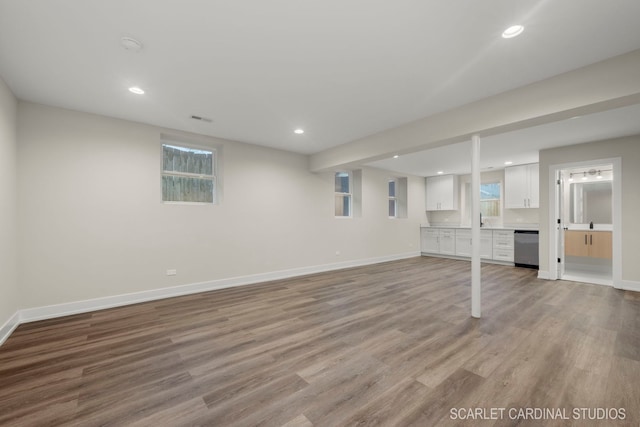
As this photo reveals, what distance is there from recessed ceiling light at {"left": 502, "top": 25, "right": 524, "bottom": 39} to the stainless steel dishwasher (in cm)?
604

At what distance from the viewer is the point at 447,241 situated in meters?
8.08

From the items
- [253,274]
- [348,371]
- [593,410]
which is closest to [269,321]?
[348,371]

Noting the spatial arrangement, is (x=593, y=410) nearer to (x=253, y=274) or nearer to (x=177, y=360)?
(x=177, y=360)

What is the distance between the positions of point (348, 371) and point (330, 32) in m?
2.75

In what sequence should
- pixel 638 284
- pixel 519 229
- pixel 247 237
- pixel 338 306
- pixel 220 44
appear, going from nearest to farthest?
pixel 220 44
pixel 338 306
pixel 638 284
pixel 247 237
pixel 519 229

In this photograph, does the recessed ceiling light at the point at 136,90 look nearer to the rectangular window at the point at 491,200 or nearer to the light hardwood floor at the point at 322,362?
the light hardwood floor at the point at 322,362

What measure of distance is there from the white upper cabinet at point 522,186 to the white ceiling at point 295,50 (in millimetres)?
4903

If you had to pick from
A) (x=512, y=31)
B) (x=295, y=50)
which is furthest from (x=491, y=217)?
(x=295, y=50)

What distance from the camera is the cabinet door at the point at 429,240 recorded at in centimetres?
840

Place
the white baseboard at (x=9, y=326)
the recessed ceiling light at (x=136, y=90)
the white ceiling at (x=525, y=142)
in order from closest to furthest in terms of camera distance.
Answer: the white baseboard at (x=9, y=326), the recessed ceiling light at (x=136, y=90), the white ceiling at (x=525, y=142)

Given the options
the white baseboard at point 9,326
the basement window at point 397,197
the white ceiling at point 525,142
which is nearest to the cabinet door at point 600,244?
the white ceiling at point 525,142

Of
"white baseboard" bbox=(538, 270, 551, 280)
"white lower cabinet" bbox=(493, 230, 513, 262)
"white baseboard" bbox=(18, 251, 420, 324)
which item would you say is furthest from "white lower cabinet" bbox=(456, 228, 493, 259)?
"white baseboard" bbox=(18, 251, 420, 324)

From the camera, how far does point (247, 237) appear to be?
200 inches

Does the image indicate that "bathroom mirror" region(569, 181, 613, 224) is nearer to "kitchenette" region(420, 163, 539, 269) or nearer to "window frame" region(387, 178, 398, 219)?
"kitchenette" region(420, 163, 539, 269)
